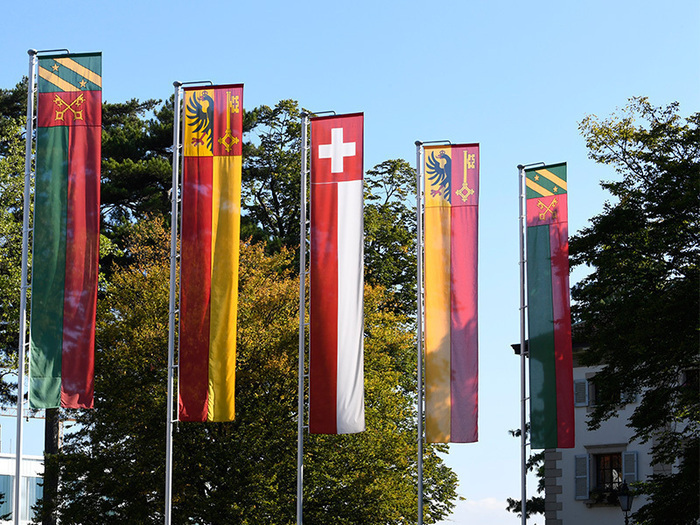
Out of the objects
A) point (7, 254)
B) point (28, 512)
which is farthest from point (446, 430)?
point (28, 512)

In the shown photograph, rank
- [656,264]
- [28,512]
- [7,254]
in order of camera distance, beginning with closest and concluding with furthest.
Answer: [656,264] → [7,254] → [28,512]

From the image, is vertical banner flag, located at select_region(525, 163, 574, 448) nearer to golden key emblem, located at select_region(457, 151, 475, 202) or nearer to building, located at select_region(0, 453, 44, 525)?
golden key emblem, located at select_region(457, 151, 475, 202)

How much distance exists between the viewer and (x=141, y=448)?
103 feet

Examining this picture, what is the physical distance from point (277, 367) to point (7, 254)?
1181 centimetres

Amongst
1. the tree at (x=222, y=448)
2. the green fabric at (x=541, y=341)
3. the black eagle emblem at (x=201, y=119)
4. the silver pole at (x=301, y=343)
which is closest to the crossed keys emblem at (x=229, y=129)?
the black eagle emblem at (x=201, y=119)

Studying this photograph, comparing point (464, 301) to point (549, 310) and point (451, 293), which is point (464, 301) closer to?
point (451, 293)

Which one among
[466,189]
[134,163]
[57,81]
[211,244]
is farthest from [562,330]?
[134,163]

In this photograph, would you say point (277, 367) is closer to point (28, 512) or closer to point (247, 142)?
point (247, 142)

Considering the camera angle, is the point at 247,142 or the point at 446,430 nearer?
the point at 446,430

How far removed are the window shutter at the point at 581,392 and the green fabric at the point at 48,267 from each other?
26169 millimetres

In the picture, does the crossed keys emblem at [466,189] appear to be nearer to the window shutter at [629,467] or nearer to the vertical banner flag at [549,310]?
the vertical banner flag at [549,310]

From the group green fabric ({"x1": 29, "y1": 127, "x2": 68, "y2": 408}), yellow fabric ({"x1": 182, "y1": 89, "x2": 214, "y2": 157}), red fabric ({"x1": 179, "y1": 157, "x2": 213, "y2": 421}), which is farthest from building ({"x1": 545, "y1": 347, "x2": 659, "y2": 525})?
green fabric ({"x1": 29, "y1": 127, "x2": 68, "y2": 408})

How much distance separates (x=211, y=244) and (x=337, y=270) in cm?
266

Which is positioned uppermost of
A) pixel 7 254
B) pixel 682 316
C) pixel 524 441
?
pixel 7 254
